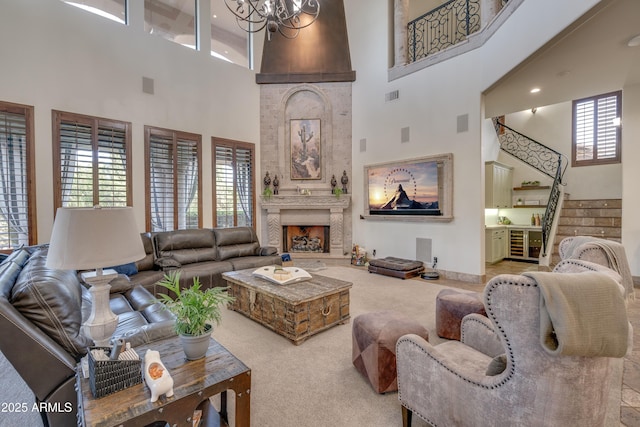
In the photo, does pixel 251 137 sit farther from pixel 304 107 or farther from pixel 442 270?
pixel 442 270

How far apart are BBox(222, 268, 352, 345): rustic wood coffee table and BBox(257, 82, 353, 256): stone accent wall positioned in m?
3.53

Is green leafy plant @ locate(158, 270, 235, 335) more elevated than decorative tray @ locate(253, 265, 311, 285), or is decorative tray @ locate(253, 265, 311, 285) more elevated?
green leafy plant @ locate(158, 270, 235, 335)

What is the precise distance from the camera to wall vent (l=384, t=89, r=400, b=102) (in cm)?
603

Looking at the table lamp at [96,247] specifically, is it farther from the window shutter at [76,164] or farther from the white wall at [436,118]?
the white wall at [436,118]

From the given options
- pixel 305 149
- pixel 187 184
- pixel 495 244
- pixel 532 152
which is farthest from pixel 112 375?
pixel 532 152

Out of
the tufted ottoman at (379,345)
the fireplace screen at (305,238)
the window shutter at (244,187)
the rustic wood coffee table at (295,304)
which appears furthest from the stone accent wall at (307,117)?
the tufted ottoman at (379,345)

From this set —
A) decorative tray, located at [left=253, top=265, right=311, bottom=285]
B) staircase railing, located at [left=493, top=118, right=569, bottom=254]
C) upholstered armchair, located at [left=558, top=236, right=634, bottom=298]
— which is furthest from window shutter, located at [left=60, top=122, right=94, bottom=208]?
staircase railing, located at [left=493, top=118, right=569, bottom=254]

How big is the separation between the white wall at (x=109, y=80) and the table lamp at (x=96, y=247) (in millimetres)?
4039

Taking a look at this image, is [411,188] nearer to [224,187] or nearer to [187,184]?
[224,187]

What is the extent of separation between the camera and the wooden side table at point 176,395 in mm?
1140

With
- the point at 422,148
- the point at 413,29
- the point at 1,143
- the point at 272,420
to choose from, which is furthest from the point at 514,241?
the point at 1,143

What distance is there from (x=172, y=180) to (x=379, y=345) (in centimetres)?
507

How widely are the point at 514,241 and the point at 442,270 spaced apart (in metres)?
2.88

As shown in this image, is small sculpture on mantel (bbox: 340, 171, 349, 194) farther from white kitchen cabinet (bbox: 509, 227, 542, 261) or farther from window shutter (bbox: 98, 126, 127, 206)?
window shutter (bbox: 98, 126, 127, 206)
